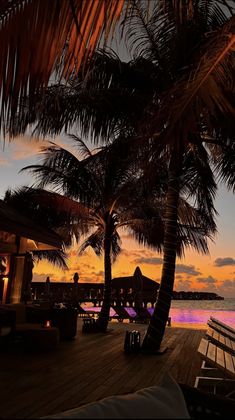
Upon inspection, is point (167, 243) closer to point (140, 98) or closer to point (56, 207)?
point (140, 98)

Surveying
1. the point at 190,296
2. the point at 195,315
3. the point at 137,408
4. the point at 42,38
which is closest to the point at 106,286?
the point at 42,38

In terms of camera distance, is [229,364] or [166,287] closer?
[229,364]

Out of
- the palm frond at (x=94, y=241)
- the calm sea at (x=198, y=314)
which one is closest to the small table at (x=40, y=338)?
the palm frond at (x=94, y=241)

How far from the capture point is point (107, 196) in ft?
31.8

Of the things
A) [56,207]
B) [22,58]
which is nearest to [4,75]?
[22,58]

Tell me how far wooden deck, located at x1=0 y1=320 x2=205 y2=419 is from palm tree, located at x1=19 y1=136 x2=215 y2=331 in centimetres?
328

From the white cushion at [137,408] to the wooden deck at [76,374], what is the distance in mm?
1616

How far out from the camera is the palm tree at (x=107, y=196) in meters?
9.45

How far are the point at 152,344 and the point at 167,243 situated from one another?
1780mm

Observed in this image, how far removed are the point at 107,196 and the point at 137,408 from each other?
342 inches

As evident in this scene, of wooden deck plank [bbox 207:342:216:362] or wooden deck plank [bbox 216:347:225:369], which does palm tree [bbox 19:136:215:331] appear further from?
wooden deck plank [bbox 216:347:225:369]

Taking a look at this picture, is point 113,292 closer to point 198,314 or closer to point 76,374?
point 198,314

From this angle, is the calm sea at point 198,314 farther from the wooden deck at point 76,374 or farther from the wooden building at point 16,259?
the wooden deck at point 76,374

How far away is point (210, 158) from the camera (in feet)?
30.1
